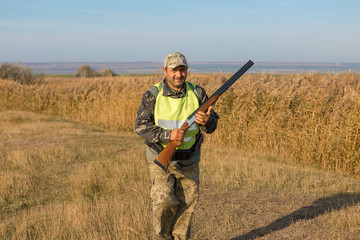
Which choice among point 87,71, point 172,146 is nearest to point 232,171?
point 172,146

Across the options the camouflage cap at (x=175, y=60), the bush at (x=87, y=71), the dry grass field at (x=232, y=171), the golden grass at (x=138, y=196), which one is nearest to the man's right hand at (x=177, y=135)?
the camouflage cap at (x=175, y=60)

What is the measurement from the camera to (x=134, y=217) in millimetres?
5691

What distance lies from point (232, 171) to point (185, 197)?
4669 millimetres

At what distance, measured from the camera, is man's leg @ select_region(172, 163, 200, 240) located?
160 inches

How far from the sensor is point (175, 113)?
3945 mm

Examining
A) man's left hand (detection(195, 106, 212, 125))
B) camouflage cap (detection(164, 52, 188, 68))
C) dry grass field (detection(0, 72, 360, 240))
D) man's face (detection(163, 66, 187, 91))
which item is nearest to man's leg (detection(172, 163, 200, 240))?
man's left hand (detection(195, 106, 212, 125))

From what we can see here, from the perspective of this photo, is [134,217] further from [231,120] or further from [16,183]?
[231,120]

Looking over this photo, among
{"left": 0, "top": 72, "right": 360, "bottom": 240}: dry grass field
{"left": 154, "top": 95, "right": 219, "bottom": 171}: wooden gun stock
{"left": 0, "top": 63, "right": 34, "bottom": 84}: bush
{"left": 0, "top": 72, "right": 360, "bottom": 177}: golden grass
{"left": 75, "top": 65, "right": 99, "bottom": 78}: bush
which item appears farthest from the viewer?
{"left": 75, "top": 65, "right": 99, "bottom": 78}: bush

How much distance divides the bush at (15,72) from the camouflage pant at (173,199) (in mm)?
28459

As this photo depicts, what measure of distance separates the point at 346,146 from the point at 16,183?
753 cm

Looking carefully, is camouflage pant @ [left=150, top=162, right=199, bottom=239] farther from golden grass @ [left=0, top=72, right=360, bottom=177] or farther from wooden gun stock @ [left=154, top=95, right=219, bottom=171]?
golden grass @ [left=0, top=72, right=360, bottom=177]

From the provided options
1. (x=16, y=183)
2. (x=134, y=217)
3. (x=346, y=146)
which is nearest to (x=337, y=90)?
(x=346, y=146)

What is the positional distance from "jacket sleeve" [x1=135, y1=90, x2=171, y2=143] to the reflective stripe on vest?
0.26 ft

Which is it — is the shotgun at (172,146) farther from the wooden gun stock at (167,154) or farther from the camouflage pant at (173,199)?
the camouflage pant at (173,199)
